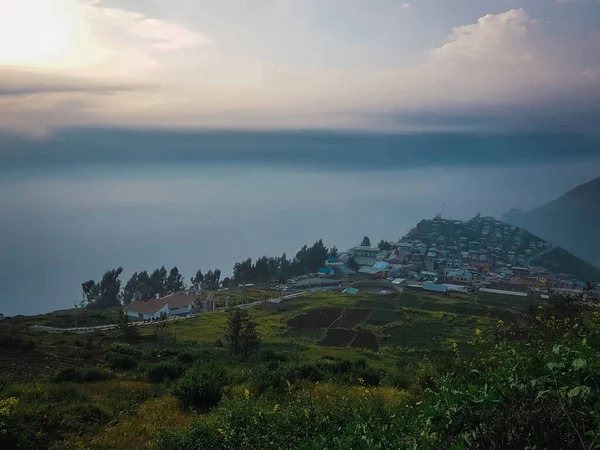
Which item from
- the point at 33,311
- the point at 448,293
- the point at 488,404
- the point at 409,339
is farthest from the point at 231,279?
the point at 488,404

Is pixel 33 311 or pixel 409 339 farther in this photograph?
pixel 33 311

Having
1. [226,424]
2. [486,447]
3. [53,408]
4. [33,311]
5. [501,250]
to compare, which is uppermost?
[486,447]

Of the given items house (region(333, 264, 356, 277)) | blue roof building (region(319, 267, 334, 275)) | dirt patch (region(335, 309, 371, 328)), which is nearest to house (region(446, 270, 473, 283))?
house (region(333, 264, 356, 277))

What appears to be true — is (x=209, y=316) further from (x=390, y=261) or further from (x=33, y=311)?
(x=33, y=311)

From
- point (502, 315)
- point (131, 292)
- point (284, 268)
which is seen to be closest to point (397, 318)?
point (502, 315)

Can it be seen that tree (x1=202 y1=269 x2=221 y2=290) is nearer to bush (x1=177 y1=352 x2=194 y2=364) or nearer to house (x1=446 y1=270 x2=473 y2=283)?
house (x1=446 y1=270 x2=473 y2=283)

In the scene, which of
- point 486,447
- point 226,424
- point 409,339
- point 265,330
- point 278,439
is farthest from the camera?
point 265,330
